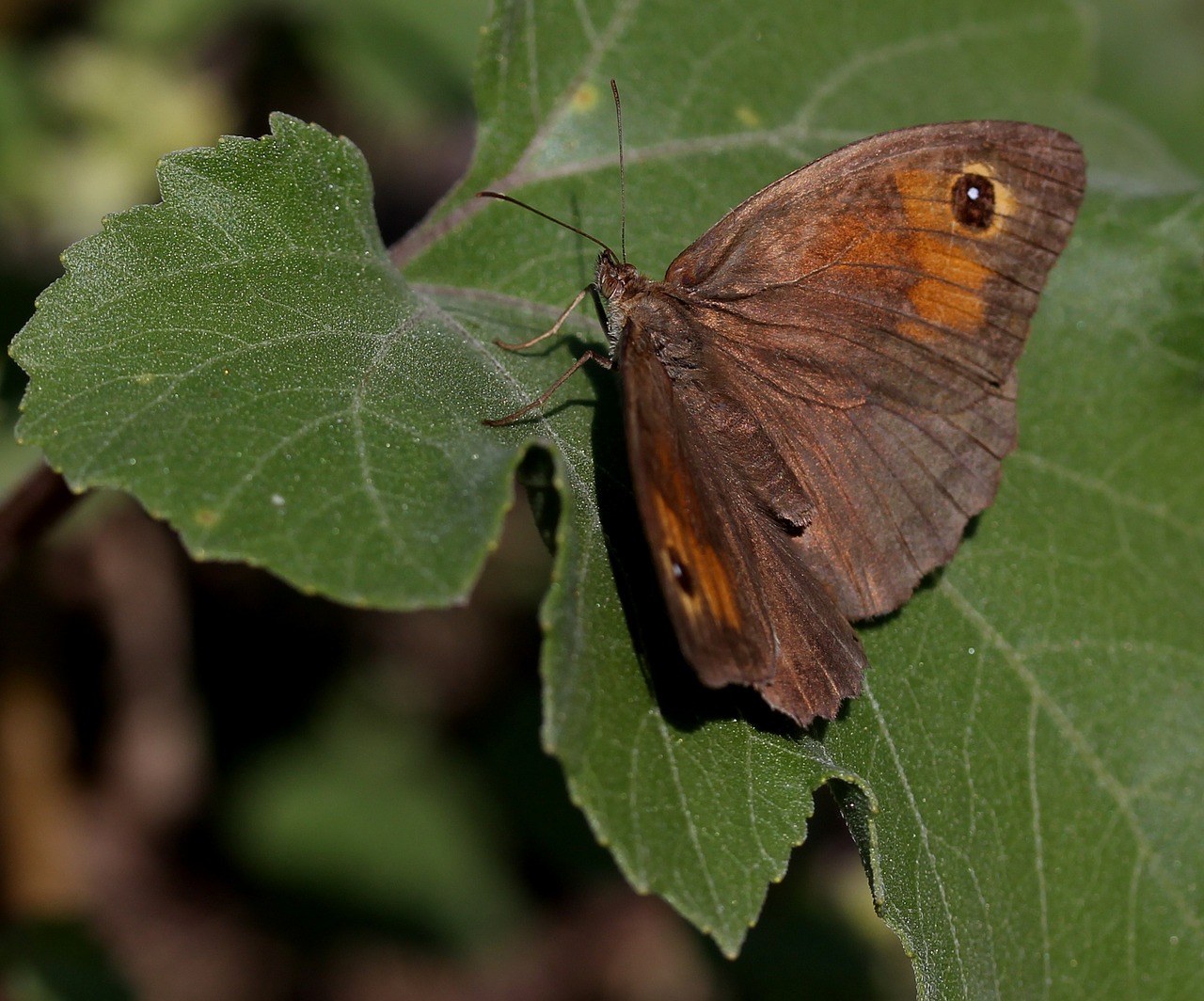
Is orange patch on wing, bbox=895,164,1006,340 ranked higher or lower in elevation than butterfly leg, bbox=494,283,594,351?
higher

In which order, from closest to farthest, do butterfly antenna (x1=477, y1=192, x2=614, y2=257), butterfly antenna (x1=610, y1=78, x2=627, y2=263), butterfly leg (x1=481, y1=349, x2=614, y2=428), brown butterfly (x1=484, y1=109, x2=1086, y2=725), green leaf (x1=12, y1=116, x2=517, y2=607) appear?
1. green leaf (x1=12, y1=116, x2=517, y2=607)
2. butterfly leg (x1=481, y1=349, x2=614, y2=428)
3. brown butterfly (x1=484, y1=109, x2=1086, y2=725)
4. butterfly antenna (x1=477, y1=192, x2=614, y2=257)
5. butterfly antenna (x1=610, y1=78, x2=627, y2=263)

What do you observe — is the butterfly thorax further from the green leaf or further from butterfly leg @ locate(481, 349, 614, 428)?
the green leaf

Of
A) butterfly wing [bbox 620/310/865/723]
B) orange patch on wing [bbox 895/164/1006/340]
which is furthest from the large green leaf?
orange patch on wing [bbox 895/164/1006/340]

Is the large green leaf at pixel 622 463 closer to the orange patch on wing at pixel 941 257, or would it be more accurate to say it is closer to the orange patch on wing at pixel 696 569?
the orange patch on wing at pixel 696 569

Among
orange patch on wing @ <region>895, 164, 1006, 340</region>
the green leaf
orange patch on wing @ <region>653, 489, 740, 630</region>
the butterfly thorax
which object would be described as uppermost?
orange patch on wing @ <region>895, 164, 1006, 340</region>

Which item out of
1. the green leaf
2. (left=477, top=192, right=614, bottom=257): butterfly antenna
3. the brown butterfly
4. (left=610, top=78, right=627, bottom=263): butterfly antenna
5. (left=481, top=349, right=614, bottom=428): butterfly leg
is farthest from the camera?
(left=610, top=78, right=627, bottom=263): butterfly antenna

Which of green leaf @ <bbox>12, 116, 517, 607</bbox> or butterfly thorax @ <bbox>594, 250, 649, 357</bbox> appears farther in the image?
butterfly thorax @ <bbox>594, 250, 649, 357</bbox>
